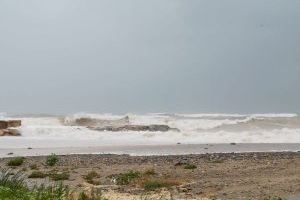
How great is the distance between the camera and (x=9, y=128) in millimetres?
48875

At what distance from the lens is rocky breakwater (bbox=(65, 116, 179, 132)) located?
50.2 meters

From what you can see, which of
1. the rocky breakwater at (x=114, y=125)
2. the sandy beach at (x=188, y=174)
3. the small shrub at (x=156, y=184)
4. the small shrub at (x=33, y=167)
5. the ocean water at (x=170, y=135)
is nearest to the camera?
the sandy beach at (x=188, y=174)

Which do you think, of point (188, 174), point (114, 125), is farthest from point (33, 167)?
point (114, 125)

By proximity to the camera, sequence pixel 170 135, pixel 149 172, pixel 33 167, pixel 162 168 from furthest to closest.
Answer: pixel 170 135 → pixel 33 167 → pixel 162 168 → pixel 149 172

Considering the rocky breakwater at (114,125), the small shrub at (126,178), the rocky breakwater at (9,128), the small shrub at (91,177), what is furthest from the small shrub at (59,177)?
the rocky breakwater at (114,125)

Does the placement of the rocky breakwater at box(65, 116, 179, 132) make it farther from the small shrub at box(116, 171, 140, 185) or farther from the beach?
the small shrub at box(116, 171, 140, 185)

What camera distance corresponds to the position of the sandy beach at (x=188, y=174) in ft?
46.7

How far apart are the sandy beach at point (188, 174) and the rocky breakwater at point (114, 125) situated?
76.1 ft

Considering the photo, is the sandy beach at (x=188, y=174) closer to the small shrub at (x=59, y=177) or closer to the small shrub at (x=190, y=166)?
the small shrub at (x=190, y=166)

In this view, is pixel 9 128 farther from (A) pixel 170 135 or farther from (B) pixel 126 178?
(B) pixel 126 178

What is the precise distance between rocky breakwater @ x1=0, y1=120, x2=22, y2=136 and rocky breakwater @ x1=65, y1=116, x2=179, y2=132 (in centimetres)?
739

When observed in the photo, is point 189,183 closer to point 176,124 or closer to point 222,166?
point 222,166

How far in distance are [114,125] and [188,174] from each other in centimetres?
3714

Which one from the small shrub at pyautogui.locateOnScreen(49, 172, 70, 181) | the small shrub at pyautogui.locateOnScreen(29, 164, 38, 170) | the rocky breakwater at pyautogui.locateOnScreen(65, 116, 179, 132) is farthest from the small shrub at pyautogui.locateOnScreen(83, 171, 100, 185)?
the rocky breakwater at pyautogui.locateOnScreen(65, 116, 179, 132)
